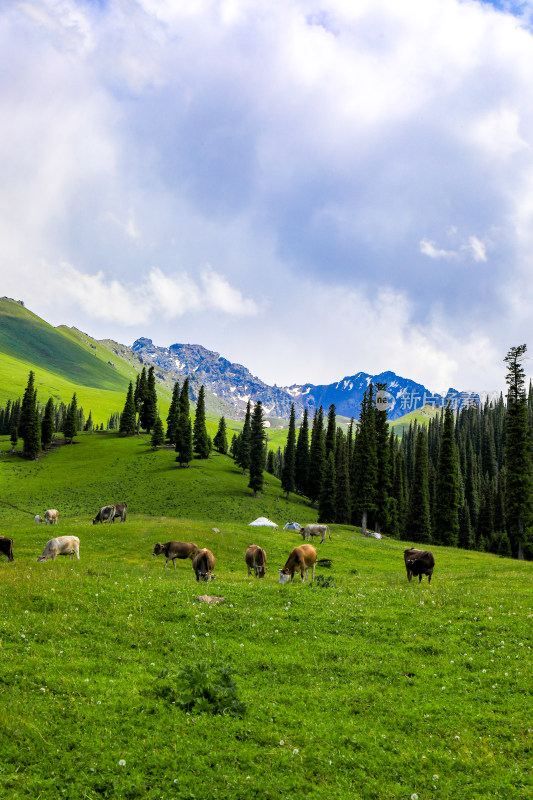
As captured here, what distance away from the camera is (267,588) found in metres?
18.7

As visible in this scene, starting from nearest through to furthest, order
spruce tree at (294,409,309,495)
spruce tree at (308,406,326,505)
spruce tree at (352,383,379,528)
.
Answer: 1. spruce tree at (352,383,379,528)
2. spruce tree at (308,406,326,505)
3. spruce tree at (294,409,309,495)

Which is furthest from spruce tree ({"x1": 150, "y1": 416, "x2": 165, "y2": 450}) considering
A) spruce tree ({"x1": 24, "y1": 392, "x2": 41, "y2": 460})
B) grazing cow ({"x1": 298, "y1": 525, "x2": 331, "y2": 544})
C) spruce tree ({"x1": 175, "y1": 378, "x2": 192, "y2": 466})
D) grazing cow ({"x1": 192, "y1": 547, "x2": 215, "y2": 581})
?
grazing cow ({"x1": 192, "y1": 547, "x2": 215, "y2": 581})

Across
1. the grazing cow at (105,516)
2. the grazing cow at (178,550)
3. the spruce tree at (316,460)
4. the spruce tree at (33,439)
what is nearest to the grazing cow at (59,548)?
the grazing cow at (178,550)

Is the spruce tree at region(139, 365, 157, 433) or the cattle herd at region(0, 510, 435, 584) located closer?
the cattle herd at region(0, 510, 435, 584)

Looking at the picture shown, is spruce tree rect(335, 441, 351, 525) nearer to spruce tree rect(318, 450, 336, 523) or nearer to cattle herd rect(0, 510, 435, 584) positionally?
spruce tree rect(318, 450, 336, 523)

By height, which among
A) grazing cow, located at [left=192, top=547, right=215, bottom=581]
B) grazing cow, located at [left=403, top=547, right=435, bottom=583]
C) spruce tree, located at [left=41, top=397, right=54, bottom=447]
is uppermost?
spruce tree, located at [left=41, top=397, right=54, bottom=447]

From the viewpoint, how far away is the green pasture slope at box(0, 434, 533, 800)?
26.1 feet

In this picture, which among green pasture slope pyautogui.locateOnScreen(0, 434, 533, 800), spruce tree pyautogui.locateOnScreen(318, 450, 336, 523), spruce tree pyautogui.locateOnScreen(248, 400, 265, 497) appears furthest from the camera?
spruce tree pyautogui.locateOnScreen(248, 400, 265, 497)

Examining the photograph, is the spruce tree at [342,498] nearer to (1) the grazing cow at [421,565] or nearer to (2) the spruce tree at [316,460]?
(2) the spruce tree at [316,460]

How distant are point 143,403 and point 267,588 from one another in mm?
133255

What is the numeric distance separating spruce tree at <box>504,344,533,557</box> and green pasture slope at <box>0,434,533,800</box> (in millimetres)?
A: 49661

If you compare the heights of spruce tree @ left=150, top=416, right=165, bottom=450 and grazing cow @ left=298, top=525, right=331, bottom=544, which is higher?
spruce tree @ left=150, top=416, right=165, bottom=450

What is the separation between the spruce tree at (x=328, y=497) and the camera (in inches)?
3809

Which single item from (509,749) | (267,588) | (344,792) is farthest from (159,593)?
(509,749)
